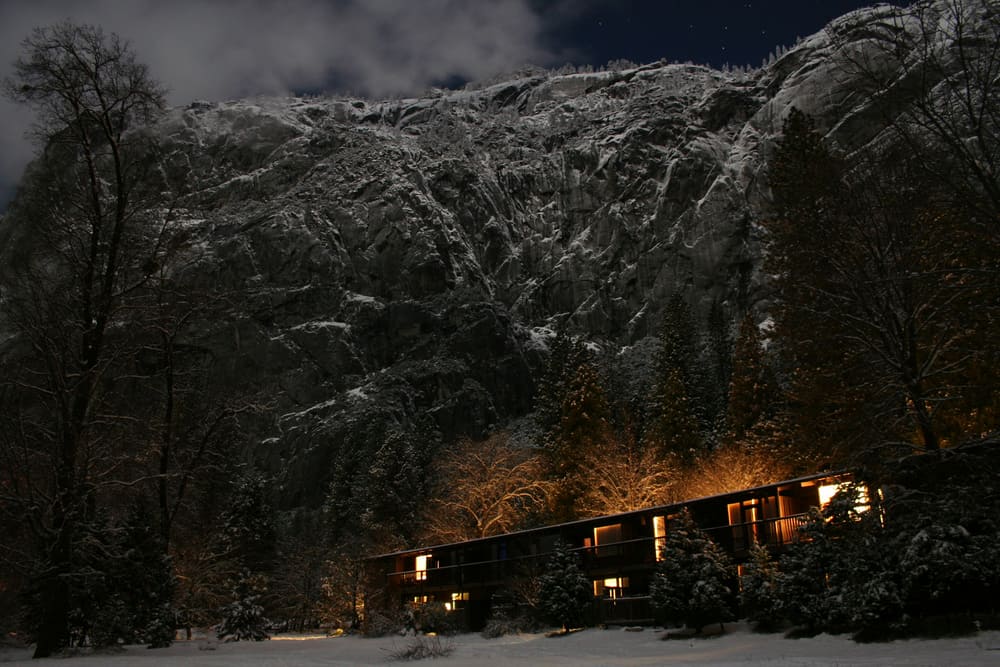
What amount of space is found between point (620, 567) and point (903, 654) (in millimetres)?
19146

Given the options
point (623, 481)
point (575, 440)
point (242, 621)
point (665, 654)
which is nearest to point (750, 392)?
point (623, 481)

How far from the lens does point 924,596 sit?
54.5ft

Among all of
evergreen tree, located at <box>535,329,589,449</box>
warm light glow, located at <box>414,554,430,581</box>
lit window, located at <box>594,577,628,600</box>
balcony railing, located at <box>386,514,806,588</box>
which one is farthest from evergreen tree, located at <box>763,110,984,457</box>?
evergreen tree, located at <box>535,329,589,449</box>

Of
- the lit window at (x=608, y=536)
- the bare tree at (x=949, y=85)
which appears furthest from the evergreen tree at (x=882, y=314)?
the lit window at (x=608, y=536)

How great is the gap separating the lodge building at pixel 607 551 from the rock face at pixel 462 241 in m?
49.4

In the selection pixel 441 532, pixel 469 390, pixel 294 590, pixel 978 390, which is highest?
pixel 469 390

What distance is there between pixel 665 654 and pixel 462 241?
A: 124 metres

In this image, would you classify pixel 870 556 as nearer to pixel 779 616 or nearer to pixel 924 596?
pixel 924 596

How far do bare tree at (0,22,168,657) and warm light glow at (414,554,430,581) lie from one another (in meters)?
30.3

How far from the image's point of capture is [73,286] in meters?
16.3

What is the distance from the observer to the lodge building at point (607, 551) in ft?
90.1

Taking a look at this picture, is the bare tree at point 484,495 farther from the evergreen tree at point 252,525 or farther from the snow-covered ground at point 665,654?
the evergreen tree at point 252,525

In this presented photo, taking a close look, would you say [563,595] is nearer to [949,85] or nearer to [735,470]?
[735,470]

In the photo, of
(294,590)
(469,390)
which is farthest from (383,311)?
(294,590)
